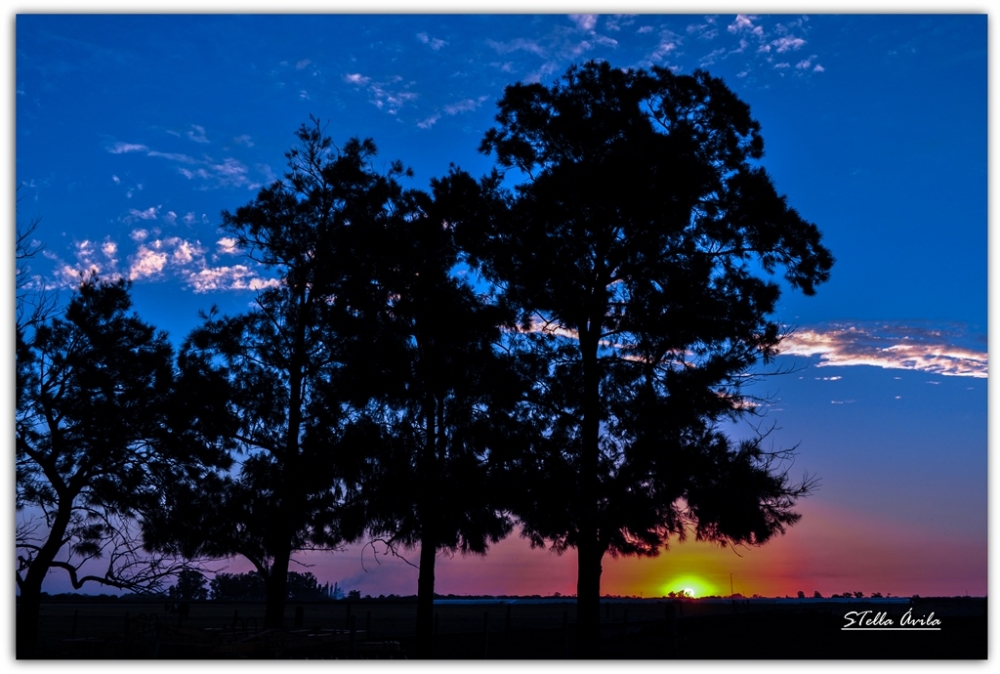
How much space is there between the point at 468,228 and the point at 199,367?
6.06m

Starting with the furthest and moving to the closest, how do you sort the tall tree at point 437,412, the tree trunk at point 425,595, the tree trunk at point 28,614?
the tree trunk at point 425,595
the tall tree at point 437,412
the tree trunk at point 28,614

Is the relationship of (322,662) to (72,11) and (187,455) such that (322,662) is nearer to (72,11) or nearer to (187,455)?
(187,455)

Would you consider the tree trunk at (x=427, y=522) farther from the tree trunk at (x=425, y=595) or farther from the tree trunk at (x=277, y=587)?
the tree trunk at (x=277, y=587)

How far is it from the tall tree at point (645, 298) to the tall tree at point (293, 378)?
3.25 metres

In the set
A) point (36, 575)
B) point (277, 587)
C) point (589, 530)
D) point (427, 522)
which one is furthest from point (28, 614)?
point (589, 530)

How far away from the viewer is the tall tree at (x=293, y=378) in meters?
16.4

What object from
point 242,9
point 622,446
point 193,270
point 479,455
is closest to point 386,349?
point 479,455

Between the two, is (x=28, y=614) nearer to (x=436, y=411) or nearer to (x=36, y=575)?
(x=36, y=575)

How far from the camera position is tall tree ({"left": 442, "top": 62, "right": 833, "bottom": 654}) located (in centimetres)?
1388

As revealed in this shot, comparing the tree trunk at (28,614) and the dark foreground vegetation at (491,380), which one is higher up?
the dark foreground vegetation at (491,380)

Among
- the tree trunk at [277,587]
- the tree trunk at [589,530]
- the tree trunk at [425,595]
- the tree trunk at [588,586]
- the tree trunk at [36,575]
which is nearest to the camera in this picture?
the tree trunk at [36,575]

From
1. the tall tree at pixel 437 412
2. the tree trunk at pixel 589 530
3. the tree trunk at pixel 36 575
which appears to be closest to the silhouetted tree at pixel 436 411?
the tall tree at pixel 437 412

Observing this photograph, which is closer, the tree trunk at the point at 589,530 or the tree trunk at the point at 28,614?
the tree trunk at the point at 28,614

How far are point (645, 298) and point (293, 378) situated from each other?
303 inches
